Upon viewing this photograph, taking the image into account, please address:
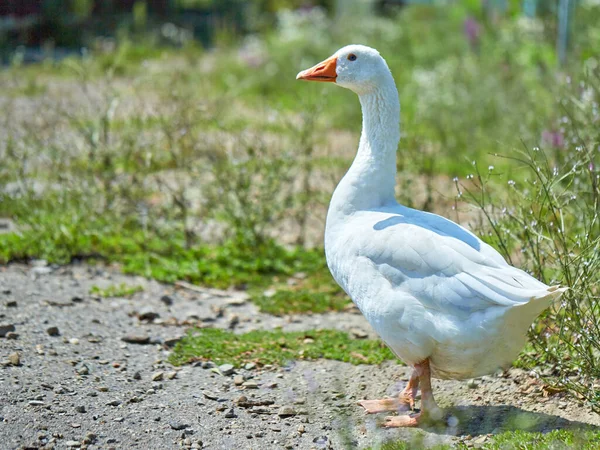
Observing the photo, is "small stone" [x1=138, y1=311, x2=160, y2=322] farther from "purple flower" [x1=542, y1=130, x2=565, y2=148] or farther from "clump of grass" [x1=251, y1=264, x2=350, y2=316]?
"purple flower" [x1=542, y1=130, x2=565, y2=148]

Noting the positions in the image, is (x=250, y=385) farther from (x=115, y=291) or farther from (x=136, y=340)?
(x=115, y=291)

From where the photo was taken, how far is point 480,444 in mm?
3496

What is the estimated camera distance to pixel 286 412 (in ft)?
13.1

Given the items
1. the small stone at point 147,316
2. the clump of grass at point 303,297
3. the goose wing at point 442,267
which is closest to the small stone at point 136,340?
the small stone at point 147,316

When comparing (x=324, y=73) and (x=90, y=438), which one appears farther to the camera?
(x=324, y=73)

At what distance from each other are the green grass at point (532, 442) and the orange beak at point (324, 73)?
206cm

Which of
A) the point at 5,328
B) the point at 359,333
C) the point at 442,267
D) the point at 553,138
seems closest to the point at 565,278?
the point at 442,267

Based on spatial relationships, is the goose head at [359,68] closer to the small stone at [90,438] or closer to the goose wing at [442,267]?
the goose wing at [442,267]

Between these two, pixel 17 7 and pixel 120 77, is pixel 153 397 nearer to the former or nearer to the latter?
pixel 120 77

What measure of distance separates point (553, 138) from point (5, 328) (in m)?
4.40

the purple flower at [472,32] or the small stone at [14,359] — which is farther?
the purple flower at [472,32]

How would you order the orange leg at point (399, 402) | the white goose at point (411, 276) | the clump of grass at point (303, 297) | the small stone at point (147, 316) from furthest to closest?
the clump of grass at point (303, 297)
the small stone at point (147, 316)
the orange leg at point (399, 402)
the white goose at point (411, 276)

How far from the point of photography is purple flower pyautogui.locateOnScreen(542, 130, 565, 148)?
593cm

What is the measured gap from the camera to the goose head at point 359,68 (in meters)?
4.21
